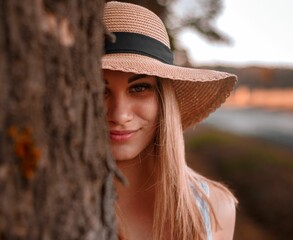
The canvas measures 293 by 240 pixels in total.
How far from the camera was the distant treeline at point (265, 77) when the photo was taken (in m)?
13.5

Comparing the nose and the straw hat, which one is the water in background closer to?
the straw hat

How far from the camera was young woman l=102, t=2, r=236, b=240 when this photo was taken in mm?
1984

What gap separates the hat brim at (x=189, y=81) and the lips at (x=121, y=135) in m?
0.30

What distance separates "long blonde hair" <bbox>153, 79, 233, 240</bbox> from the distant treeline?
11.1 meters

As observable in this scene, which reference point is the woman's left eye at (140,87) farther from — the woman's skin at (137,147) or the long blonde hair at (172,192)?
the long blonde hair at (172,192)

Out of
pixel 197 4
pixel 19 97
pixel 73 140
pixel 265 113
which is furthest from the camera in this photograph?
pixel 265 113

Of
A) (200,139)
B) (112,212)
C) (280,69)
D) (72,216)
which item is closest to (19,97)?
(72,216)

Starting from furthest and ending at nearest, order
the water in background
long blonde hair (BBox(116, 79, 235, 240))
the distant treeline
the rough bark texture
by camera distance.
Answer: the distant treeline < the water in background < long blonde hair (BBox(116, 79, 235, 240)) < the rough bark texture

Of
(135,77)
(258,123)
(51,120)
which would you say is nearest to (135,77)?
(135,77)

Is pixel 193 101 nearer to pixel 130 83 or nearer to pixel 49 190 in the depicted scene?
pixel 130 83

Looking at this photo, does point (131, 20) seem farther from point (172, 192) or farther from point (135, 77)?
point (172, 192)

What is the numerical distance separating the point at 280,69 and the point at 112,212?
13.0m

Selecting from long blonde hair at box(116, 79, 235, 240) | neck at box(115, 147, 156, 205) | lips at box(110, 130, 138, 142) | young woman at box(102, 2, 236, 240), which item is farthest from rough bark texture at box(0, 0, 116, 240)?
neck at box(115, 147, 156, 205)

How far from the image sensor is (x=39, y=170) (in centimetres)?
86
